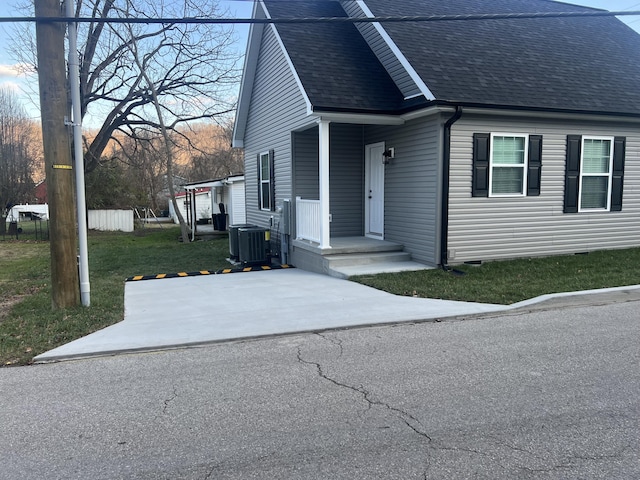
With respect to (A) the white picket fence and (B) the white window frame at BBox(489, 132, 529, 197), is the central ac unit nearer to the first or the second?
(B) the white window frame at BBox(489, 132, 529, 197)

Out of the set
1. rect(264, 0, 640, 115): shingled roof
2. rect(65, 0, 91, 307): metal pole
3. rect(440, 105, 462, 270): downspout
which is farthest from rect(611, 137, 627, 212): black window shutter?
rect(65, 0, 91, 307): metal pole

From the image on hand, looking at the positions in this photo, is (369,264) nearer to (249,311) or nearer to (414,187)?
(414,187)

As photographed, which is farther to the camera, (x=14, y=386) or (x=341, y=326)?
(x=341, y=326)

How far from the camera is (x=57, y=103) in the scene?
6.78 metres

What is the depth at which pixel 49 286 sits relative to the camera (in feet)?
32.2

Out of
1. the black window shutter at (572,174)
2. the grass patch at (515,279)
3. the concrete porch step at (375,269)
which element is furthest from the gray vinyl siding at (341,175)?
the black window shutter at (572,174)

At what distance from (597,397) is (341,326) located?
3.05 meters

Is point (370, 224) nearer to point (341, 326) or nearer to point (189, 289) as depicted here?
point (189, 289)

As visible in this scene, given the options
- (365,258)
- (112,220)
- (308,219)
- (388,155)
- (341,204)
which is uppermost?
(388,155)

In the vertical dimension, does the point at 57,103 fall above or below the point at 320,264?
above

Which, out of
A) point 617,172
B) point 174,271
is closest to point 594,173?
point 617,172

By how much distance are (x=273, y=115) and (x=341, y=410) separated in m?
10.7

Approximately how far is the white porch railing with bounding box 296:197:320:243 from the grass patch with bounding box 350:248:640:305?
191 cm

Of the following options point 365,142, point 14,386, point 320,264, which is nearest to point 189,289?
point 320,264
